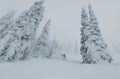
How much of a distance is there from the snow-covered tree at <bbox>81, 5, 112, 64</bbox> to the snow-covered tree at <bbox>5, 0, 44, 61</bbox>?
9533 millimetres

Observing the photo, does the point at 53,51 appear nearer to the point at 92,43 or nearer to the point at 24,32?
the point at 92,43

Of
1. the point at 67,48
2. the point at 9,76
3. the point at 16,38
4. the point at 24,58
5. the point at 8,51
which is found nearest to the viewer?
the point at 9,76

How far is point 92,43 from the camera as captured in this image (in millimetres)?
21953

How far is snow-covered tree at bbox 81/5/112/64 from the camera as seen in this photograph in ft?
68.0

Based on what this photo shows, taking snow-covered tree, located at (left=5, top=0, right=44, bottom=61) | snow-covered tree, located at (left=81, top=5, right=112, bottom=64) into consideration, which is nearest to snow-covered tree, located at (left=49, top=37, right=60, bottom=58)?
snow-covered tree, located at (left=81, top=5, right=112, bottom=64)

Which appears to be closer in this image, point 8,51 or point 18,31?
point 8,51

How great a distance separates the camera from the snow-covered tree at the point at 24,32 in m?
18.7

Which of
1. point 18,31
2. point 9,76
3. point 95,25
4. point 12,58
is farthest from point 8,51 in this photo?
point 95,25

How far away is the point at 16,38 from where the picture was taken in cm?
1930

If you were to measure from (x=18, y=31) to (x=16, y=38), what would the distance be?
124 centimetres

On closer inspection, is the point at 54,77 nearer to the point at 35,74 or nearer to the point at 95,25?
the point at 35,74

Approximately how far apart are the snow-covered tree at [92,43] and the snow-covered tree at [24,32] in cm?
953

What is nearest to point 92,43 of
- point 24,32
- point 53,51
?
point 24,32

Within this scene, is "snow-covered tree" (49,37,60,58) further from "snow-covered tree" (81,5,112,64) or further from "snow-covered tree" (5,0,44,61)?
"snow-covered tree" (5,0,44,61)
